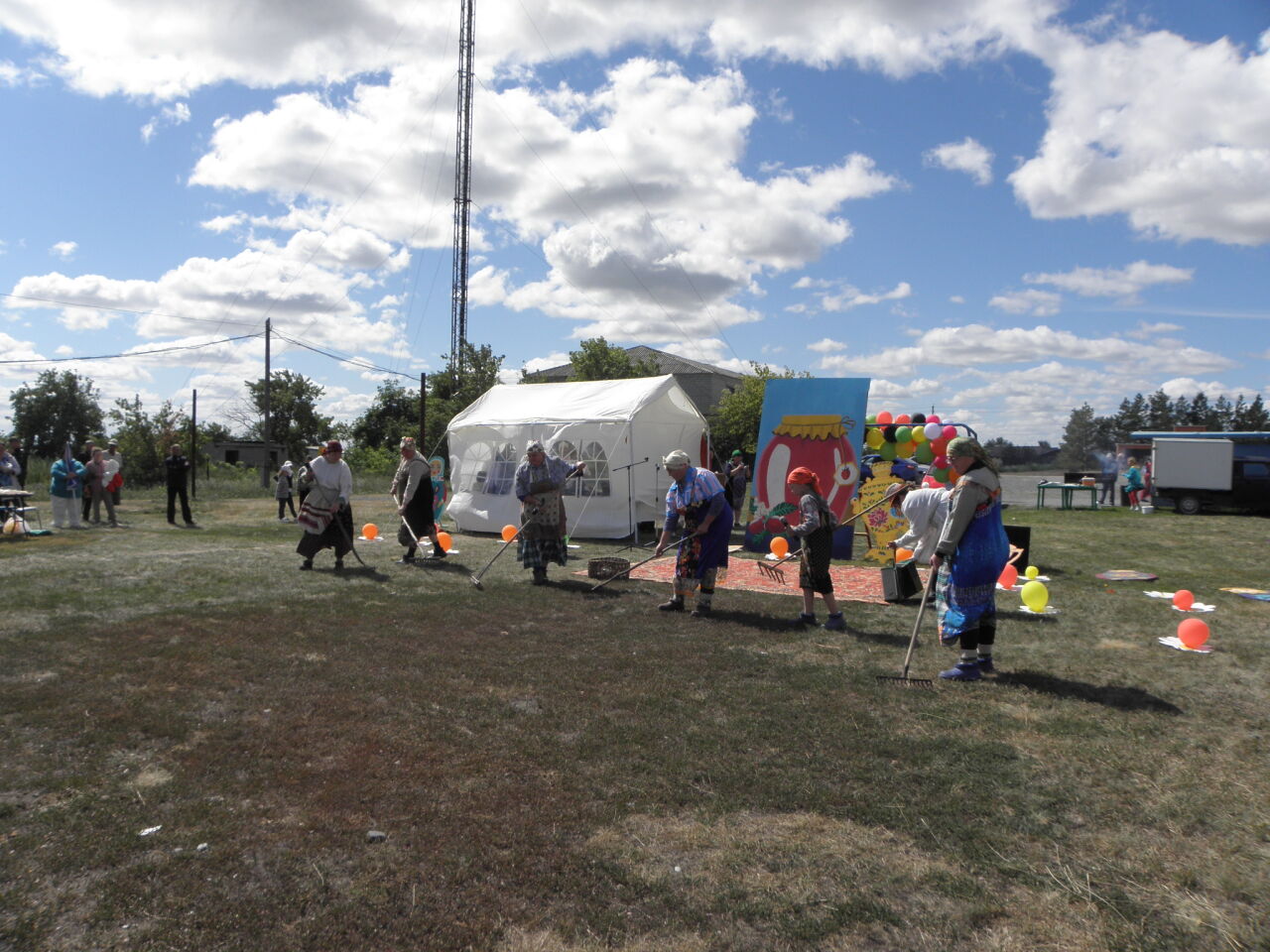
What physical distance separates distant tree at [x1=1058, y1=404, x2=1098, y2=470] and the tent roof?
71964 mm

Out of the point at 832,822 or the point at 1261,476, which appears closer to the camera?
the point at 832,822

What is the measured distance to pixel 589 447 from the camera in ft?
48.8

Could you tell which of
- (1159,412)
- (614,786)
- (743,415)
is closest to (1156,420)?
(1159,412)

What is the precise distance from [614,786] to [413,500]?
833 centimetres

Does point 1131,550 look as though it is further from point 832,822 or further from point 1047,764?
point 832,822

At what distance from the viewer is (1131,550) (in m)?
14.2

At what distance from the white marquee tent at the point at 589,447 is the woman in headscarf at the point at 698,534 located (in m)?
6.10

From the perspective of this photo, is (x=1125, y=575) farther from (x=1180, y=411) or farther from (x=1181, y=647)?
(x=1180, y=411)

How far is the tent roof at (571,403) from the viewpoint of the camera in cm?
1480

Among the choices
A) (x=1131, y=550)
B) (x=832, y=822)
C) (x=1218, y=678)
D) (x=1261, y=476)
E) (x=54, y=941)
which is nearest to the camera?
(x=54, y=941)

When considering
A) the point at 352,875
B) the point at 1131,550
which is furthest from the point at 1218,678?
the point at 1131,550

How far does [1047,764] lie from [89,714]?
526 centimetres

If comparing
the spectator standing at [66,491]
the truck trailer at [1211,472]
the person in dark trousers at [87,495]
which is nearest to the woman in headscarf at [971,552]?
the spectator standing at [66,491]

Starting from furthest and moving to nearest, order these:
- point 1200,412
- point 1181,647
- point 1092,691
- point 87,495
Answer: point 1200,412 < point 87,495 < point 1181,647 < point 1092,691
